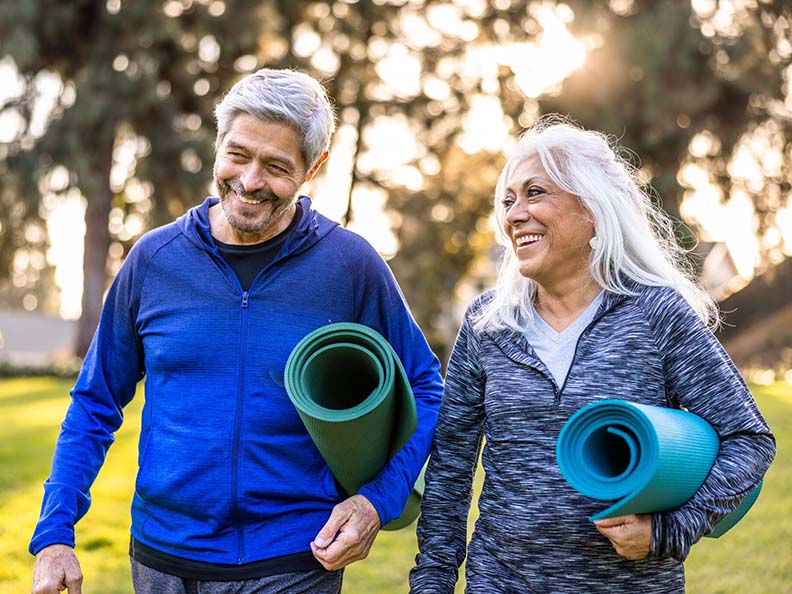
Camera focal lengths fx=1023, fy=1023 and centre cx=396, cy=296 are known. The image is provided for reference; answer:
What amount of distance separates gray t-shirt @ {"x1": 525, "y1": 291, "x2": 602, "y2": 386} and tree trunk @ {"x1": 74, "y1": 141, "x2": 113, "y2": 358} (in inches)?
809

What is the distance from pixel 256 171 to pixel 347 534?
99 cm

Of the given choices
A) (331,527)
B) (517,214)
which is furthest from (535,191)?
(331,527)

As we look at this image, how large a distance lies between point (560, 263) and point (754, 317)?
956 inches

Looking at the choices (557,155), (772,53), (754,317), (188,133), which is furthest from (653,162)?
(557,155)

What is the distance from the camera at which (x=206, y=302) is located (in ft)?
9.21

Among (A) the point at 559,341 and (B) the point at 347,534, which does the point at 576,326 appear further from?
(B) the point at 347,534

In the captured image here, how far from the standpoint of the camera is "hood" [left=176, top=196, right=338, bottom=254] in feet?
9.43

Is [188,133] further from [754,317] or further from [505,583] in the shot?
[505,583]

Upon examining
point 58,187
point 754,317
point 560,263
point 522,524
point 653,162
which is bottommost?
point 754,317

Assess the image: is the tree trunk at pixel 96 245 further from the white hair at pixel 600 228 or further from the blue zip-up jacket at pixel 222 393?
the white hair at pixel 600 228

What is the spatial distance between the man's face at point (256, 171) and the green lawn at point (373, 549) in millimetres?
3454

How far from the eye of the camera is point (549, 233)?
2668 millimetres

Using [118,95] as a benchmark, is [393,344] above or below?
above

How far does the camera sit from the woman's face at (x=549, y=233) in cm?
267
